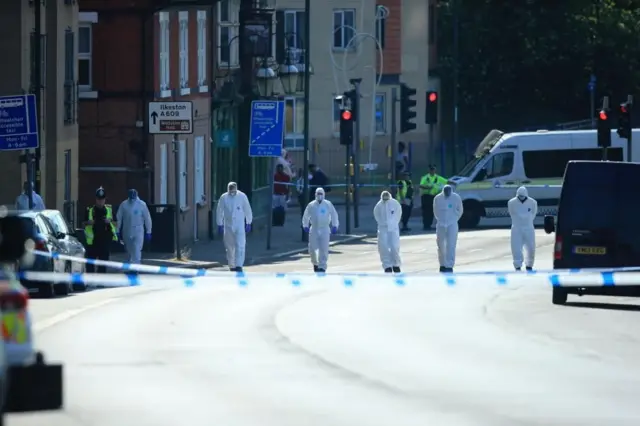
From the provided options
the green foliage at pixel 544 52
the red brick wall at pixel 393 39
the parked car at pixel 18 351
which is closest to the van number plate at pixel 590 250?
the parked car at pixel 18 351

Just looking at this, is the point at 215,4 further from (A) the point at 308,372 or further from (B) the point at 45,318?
(A) the point at 308,372

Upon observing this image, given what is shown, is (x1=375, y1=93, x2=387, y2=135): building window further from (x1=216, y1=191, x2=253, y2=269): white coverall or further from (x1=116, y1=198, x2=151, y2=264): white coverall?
(x1=116, y1=198, x2=151, y2=264): white coverall

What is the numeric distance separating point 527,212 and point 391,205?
2.69m

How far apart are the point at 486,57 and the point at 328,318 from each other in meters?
50.2

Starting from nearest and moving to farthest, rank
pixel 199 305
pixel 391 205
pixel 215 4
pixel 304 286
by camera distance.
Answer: pixel 199 305, pixel 304 286, pixel 391 205, pixel 215 4

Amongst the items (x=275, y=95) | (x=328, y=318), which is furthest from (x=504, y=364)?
(x=275, y=95)

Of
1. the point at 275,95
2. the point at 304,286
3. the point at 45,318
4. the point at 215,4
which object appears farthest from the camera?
the point at 275,95

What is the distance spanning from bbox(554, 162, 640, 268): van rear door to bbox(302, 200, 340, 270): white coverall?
979cm

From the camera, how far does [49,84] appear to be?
37.8 meters

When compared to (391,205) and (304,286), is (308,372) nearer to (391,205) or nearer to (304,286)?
(304,286)

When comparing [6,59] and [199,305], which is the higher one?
[6,59]

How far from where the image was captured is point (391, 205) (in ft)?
113

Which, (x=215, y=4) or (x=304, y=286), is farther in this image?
(x=215, y=4)

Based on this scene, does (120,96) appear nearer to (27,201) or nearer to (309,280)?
(27,201)
